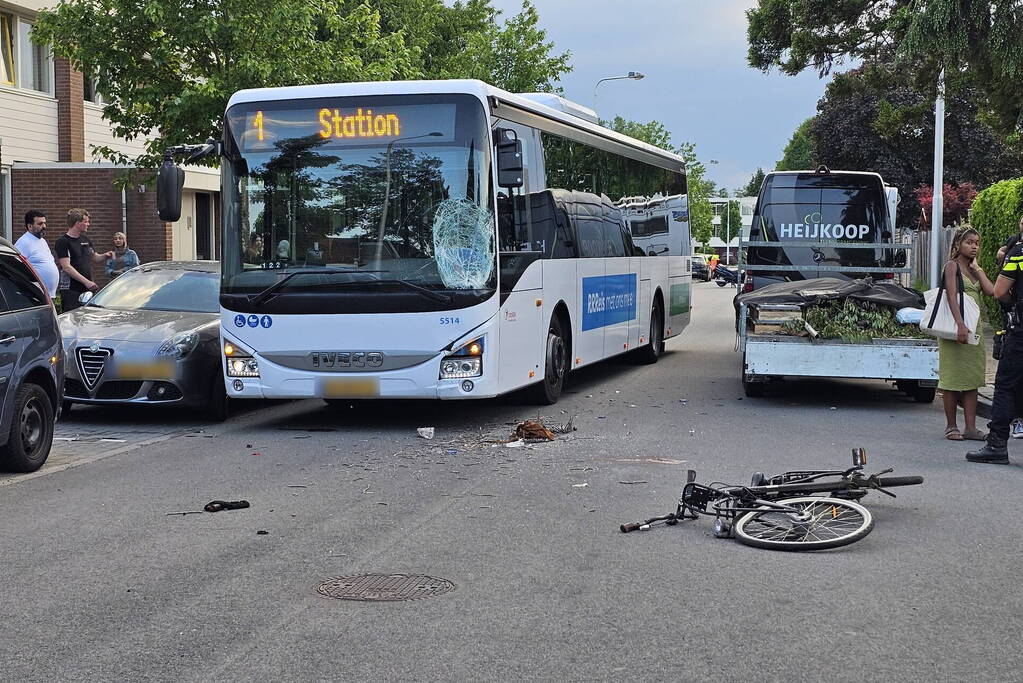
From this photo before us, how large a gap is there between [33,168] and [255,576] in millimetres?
23452

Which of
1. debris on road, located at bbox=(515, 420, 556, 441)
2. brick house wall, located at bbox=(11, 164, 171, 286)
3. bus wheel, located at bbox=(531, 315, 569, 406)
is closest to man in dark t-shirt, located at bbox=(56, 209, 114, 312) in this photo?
bus wheel, located at bbox=(531, 315, 569, 406)

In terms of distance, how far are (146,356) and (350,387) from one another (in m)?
2.09

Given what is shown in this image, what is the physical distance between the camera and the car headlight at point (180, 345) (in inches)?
474

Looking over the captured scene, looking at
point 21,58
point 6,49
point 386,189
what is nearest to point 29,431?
point 386,189

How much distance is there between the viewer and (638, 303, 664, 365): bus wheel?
1850cm

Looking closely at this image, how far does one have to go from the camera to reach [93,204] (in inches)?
1105

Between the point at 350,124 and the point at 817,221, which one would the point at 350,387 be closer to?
the point at 350,124

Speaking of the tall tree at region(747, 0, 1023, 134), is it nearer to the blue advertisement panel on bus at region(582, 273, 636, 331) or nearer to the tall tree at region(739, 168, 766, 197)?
the blue advertisement panel on bus at region(582, 273, 636, 331)

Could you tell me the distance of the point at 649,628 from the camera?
214 inches

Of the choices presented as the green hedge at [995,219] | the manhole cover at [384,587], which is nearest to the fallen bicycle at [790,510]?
the manhole cover at [384,587]

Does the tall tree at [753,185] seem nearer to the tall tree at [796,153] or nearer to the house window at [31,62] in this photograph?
the tall tree at [796,153]

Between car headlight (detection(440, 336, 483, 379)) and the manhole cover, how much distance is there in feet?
16.4

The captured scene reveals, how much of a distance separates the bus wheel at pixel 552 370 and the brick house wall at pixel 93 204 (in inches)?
640

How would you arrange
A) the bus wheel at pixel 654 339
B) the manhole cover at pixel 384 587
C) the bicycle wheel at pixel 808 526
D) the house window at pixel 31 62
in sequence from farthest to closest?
1. the house window at pixel 31 62
2. the bus wheel at pixel 654 339
3. the bicycle wheel at pixel 808 526
4. the manhole cover at pixel 384 587
